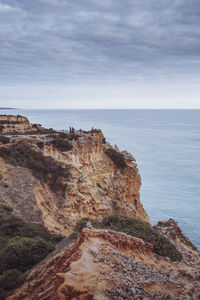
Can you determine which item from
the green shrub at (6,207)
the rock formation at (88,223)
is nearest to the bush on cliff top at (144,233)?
the rock formation at (88,223)

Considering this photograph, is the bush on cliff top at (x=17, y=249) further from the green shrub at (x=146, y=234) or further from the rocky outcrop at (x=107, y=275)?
the green shrub at (x=146, y=234)

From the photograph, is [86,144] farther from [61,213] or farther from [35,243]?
[35,243]

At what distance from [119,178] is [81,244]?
22685 mm

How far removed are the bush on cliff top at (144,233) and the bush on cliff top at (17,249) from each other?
283cm

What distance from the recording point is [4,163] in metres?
20.3

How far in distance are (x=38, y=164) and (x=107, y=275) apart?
51.8 ft

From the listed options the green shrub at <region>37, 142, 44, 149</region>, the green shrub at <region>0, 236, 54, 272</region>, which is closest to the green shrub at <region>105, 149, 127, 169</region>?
the green shrub at <region>37, 142, 44, 149</region>

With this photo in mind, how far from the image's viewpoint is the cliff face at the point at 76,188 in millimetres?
16234

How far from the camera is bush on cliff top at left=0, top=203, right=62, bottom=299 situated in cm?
859

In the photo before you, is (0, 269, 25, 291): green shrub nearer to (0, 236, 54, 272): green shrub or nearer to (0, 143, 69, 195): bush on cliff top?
(0, 236, 54, 272): green shrub

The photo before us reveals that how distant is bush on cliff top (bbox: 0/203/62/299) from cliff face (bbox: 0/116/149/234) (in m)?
2.21

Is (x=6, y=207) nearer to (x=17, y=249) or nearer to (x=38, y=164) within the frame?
(x=17, y=249)

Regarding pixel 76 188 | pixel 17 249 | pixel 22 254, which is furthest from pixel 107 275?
pixel 76 188

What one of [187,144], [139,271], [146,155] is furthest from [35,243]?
[187,144]
